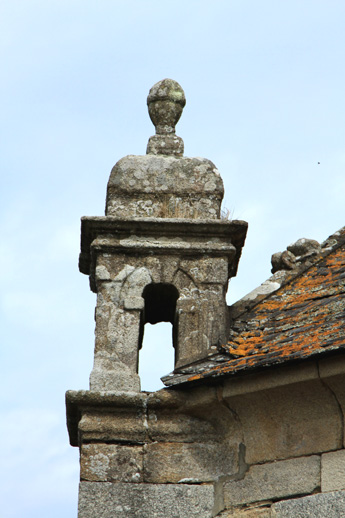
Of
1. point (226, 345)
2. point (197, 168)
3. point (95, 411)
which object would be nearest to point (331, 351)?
point (226, 345)

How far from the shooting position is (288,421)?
6477 mm

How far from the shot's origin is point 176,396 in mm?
6758

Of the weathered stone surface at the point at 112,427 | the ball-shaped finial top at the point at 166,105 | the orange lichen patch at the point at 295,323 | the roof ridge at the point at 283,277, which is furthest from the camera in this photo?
the ball-shaped finial top at the point at 166,105

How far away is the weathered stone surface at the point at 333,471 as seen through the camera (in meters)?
6.07

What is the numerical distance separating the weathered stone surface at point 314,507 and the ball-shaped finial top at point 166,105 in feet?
10.4

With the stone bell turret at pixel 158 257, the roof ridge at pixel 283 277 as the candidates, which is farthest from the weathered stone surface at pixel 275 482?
the roof ridge at pixel 283 277

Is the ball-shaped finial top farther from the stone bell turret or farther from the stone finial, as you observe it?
the stone bell turret

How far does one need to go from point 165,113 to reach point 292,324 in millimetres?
2122

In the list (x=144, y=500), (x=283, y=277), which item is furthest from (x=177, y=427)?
(x=283, y=277)

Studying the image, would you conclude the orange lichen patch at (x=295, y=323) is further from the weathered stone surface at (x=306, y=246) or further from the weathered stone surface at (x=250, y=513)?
the weathered stone surface at (x=250, y=513)

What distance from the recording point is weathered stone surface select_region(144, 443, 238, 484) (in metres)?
6.61

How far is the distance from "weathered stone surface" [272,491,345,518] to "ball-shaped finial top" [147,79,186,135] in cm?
316

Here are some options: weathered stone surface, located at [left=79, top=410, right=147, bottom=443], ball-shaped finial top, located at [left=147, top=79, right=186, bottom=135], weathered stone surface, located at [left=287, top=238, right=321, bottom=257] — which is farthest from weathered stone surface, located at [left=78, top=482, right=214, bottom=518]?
ball-shaped finial top, located at [left=147, top=79, right=186, bottom=135]

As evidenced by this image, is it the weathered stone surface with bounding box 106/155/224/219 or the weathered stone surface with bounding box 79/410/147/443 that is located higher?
the weathered stone surface with bounding box 106/155/224/219
